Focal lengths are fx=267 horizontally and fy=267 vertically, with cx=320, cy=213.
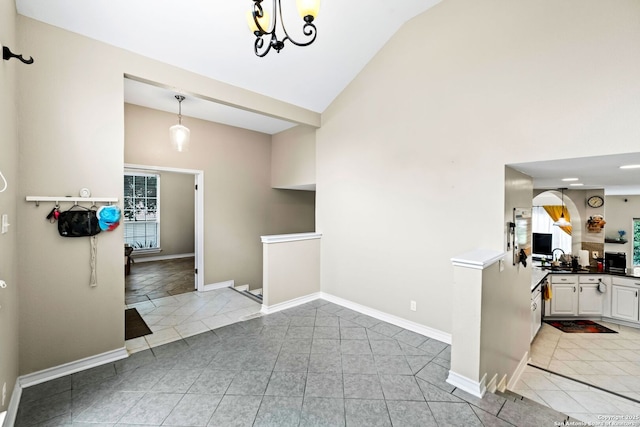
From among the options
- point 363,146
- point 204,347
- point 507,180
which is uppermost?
point 363,146

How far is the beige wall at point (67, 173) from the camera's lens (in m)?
2.22

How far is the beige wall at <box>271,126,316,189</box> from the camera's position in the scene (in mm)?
4891

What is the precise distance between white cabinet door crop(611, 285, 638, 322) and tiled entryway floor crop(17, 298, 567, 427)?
4560mm

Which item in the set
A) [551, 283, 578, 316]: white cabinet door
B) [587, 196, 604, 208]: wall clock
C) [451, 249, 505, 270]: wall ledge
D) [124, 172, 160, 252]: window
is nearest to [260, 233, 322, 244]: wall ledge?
[451, 249, 505, 270]: wall ledge

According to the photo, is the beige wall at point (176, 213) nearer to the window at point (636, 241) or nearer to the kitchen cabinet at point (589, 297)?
the kitchen cabinet at point (589, 297)

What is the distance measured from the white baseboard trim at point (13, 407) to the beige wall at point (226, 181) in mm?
2813

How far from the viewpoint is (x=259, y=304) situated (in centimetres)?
417

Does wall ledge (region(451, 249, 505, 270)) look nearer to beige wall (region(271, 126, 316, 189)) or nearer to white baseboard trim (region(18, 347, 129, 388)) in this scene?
beige wall (region(271, 126, 316, 189))

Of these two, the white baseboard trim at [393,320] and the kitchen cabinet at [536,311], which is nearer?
the white baseboard trim at [393,320]

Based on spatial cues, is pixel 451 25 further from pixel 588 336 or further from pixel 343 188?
pixel 588 336

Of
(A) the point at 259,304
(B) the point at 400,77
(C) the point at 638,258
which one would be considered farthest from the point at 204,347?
(C) the point at 638,258

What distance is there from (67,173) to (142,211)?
6.15 m

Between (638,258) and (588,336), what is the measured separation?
4.66 metres

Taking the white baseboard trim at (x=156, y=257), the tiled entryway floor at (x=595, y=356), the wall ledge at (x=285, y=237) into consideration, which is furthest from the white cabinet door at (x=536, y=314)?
the white baseboard trim at (x=156, y=257)
